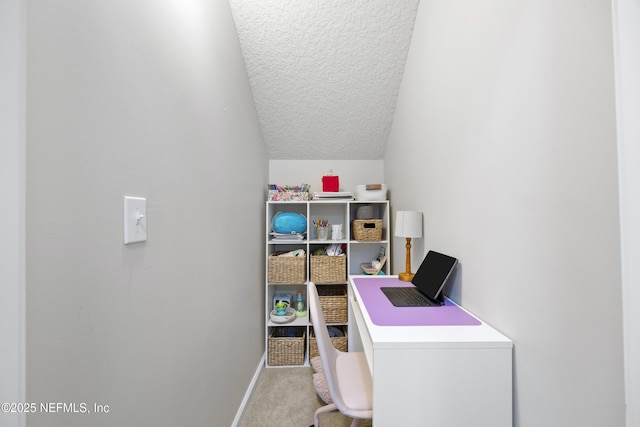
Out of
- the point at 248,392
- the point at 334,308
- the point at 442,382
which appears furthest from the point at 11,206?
the point at 334,308

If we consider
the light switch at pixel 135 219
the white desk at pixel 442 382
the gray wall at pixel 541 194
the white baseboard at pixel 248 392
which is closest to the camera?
the gray wall at pixel 541 194

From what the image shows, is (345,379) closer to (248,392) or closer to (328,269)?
(248,392)

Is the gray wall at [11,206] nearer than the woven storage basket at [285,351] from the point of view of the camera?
Yes

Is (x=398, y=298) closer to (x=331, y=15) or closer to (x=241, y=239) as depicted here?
(x=241, y=239)

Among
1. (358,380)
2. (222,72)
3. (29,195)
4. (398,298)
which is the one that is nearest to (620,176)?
(398,298)

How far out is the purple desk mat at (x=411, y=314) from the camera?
98 centimetres

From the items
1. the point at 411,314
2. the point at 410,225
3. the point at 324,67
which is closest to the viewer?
the point at 411,314

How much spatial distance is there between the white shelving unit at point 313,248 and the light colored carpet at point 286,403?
13 centimetres

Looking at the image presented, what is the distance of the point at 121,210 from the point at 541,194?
3.76ft

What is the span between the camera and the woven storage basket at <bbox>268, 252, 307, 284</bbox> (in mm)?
2111

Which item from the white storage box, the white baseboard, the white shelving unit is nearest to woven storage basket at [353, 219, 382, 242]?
the white shelving unit

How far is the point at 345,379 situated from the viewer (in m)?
1.25

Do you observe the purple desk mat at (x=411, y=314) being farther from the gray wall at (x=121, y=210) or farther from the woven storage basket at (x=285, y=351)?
Result: the woven storage basket at (x=285, y=351)

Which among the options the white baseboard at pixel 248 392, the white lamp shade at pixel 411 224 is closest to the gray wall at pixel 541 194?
the white lamp shade at pixel 411 224
